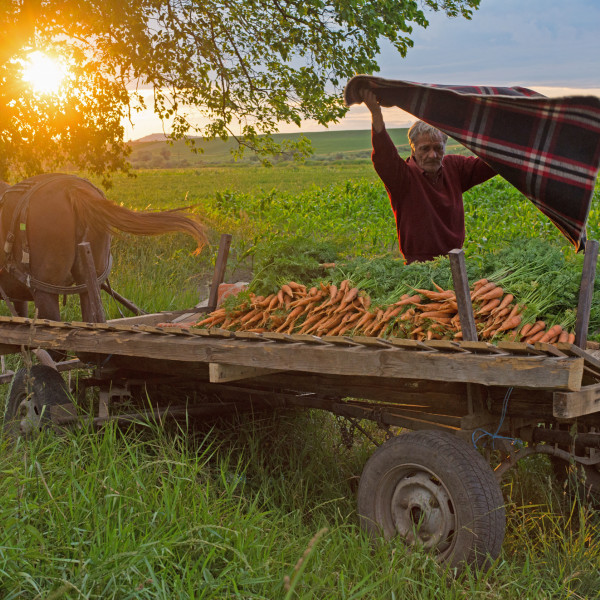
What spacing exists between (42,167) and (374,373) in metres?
9.01

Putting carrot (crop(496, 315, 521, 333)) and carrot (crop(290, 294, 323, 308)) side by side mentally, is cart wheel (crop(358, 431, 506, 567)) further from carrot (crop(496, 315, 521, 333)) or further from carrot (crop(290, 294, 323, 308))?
carrot (crop(290, 294, 323, 308))

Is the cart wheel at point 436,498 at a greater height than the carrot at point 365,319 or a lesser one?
lesser

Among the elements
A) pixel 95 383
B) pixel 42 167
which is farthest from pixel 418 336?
pixel 42 167

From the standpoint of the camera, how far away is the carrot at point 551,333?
11.3ft

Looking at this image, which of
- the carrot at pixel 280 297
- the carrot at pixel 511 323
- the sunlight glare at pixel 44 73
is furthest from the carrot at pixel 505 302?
the sunlight glare at pixel 44 73

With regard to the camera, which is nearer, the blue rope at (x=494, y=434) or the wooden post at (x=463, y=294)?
the wooden post at (x=463, y=294)

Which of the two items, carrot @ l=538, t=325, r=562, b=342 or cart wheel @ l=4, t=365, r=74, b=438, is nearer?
carrot @ l=538, t=325, r=562, b=342

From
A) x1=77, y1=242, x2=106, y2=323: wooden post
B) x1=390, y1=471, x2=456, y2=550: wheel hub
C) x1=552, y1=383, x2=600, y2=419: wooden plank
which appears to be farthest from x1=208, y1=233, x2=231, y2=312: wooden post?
x1=552, y1=383, x2=600, y2=419: wooden plank

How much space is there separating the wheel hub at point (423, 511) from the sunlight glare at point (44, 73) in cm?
845

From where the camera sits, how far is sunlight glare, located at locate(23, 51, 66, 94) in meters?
10.1

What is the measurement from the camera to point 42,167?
36.6ft

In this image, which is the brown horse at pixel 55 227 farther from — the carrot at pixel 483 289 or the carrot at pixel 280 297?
the carrot at pixel 483 289

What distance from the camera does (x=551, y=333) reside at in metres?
3.46

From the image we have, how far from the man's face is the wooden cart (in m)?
1.87
